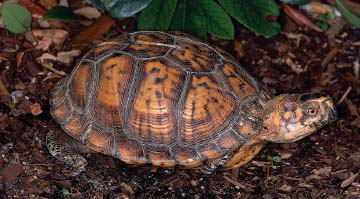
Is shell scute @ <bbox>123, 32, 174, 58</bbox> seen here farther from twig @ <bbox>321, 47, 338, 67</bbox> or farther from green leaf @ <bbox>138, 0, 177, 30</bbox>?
twig @ <bbox>321, 47, 338, 67</bbox>

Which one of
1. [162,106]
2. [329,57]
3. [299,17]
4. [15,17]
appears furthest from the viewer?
[299,17]

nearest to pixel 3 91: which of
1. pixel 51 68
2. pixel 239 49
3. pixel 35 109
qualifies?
pixel 35 109

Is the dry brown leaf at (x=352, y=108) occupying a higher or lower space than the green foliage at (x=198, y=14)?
lower

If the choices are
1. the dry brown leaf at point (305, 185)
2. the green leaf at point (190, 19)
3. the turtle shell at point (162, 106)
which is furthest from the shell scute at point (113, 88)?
the dry brown leaf at point (305, 185)

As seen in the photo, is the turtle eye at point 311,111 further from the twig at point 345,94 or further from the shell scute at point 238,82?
the twig at point 345,94

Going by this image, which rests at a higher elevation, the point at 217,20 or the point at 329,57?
the point at 217,20

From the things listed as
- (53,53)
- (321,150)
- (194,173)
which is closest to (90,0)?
(53,53)

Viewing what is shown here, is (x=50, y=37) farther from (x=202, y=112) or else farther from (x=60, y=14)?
(x=202, y=112)
